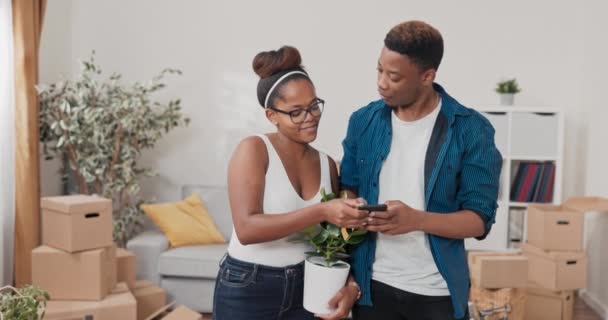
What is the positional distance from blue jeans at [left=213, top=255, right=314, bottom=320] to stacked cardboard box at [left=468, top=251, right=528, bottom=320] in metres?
2.07

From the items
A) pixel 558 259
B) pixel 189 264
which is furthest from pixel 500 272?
pixel 189 264

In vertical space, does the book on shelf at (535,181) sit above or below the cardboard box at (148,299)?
above

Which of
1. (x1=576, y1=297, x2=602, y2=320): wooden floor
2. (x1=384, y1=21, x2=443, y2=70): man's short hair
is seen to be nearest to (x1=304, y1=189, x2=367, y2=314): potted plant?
(x1=384, y1=21, x2=443, y2=70): man's short hair

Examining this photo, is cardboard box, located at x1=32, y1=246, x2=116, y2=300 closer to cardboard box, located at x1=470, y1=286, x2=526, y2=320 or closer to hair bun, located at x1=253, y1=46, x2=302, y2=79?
hair bun, located at x1=253, y1=46, x2=302, y2=79

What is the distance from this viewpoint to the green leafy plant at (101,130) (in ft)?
13.1

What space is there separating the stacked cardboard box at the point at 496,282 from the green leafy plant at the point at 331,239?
205cm

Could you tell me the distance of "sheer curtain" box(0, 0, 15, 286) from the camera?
3.61 m

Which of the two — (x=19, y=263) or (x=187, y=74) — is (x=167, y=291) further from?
(x=187, y=74)

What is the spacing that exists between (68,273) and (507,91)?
→ 10.5 ft

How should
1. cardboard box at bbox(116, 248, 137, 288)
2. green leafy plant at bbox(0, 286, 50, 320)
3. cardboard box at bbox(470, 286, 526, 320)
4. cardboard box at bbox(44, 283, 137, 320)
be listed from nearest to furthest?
green leafy plant at bbox(0, 286, 50, 320)
cardboard box at bbox(44, 283, 137, 320)
cardboard box at bbox(470, 286, 526, 320)
cardboard box at bbox(116, 248, 137, 288)

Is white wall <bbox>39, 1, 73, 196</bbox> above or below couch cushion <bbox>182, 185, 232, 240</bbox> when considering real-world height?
above

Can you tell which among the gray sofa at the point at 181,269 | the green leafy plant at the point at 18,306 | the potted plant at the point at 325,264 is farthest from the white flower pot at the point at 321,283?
the gray sofa at the point at 181,269

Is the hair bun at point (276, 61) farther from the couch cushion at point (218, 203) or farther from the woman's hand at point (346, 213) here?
the couch cushion at point (218, 203)

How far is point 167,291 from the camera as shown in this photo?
394 centimetres
